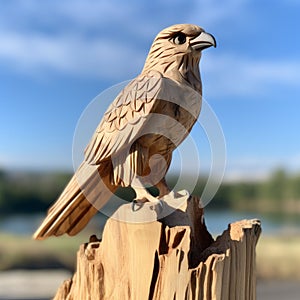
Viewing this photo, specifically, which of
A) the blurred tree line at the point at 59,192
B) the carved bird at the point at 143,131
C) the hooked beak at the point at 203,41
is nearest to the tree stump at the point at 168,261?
the carved bird at the point at 143,131

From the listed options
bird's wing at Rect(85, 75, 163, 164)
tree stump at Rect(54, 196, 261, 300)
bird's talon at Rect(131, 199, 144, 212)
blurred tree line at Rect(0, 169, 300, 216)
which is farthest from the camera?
blurred tree line at Rect(0, 169, 300, 216)

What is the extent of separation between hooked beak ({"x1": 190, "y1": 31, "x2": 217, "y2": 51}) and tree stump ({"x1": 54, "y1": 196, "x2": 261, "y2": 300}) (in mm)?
482


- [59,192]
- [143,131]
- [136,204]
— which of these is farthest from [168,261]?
[59,192]

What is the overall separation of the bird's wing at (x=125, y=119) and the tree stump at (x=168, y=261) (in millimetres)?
225

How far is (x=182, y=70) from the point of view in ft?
4.42

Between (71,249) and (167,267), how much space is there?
5.48m

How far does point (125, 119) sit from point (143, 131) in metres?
0.07

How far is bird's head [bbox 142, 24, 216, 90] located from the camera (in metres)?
1.33

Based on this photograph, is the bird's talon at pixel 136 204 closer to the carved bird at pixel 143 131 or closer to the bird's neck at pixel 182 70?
the carved bird at pixel 143 131

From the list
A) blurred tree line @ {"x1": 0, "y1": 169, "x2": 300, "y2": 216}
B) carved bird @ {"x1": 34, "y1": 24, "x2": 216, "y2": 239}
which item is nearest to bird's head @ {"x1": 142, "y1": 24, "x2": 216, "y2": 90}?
carved bird @ {"x1": 34, "y1": 24, "x2": 216, "y2": 239}

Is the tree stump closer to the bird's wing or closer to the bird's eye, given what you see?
the bird's wing

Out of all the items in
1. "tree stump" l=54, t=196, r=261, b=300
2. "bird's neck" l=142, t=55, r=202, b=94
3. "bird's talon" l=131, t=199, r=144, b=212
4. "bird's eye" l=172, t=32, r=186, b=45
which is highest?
"bird's eye" l=172, t=32, r=186, b=45

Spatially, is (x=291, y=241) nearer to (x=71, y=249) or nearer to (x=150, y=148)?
(x=71, y=249)

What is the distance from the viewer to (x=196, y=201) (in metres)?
1.27
